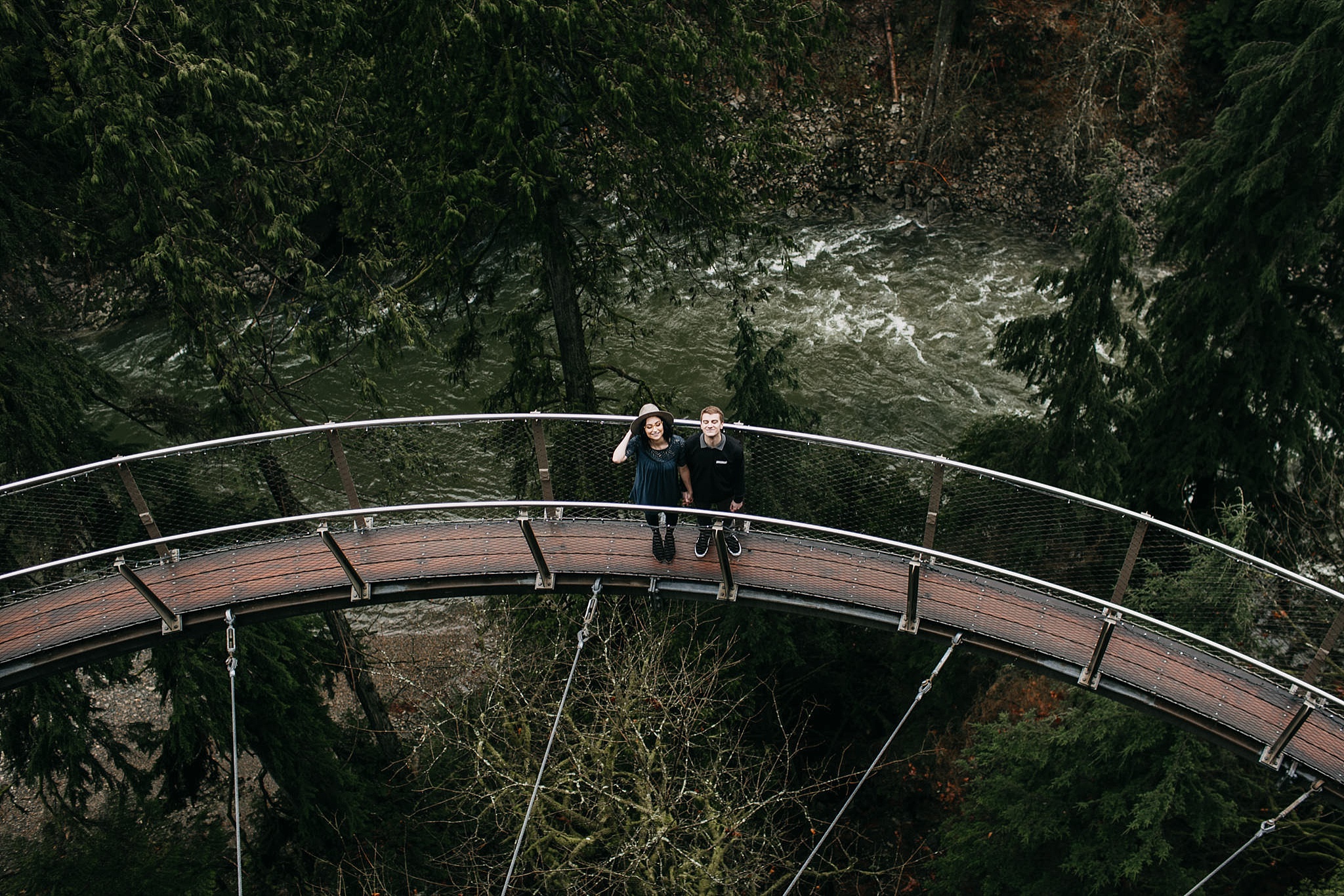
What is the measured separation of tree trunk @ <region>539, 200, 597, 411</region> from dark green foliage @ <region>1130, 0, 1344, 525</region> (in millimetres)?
7270

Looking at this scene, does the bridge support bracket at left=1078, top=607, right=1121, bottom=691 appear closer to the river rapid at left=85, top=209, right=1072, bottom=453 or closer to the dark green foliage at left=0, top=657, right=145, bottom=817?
the dark green foliage at left=0, top=657, right=145, bottom=817

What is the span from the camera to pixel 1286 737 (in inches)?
303

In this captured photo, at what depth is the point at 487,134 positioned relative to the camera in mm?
11742

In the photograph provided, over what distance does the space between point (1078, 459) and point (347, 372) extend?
43.4 feet

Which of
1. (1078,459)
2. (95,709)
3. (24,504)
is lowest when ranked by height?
(95,709)

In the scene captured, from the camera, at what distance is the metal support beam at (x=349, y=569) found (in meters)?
8.48

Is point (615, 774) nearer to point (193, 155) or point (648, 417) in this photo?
point (648, 417)

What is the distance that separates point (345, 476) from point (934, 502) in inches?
185

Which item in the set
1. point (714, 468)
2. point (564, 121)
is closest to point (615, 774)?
point (714, 468)

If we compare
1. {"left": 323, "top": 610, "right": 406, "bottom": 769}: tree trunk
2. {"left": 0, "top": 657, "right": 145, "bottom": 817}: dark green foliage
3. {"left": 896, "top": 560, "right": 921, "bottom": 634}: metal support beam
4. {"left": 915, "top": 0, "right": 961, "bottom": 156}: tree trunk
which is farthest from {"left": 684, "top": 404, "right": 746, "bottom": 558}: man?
{"left": 915, "top": 0, "right": 961, "bottom": 156}: tree trunk

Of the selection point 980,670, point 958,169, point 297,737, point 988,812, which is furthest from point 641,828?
point 958,169

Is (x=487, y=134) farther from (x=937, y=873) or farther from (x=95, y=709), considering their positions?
(x=937, y=873)

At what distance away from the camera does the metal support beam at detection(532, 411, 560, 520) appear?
28.8 feet

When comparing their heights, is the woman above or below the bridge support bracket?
above
